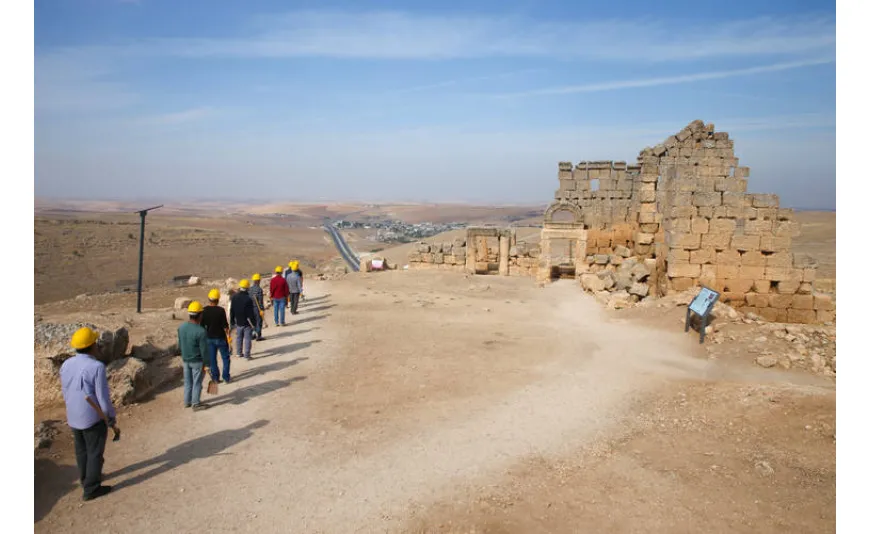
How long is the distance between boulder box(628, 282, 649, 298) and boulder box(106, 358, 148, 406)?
12.0 metres

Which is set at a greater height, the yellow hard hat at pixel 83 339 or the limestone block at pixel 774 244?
the limestone block at pixel 774 244

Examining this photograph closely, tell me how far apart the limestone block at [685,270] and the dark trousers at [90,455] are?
12.4 metres

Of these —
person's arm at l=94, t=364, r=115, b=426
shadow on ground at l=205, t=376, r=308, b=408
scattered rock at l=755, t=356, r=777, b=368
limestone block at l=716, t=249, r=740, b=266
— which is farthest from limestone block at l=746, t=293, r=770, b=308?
person's arm at l=94, t=364, r=115, b=426

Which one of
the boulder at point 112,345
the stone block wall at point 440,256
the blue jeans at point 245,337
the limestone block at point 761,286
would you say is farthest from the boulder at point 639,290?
the boulder at point 112,345

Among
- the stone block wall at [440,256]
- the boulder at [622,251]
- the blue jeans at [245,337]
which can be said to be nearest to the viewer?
the blue jeans at [245,337]

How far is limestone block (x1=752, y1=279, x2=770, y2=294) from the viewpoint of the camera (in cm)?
1262

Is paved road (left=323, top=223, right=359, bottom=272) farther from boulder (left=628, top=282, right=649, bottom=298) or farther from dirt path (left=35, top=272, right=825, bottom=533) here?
dirt path (left=35, top=272, right=825, bottom=533)

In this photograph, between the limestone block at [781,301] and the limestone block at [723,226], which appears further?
the limestone block at [723,226]

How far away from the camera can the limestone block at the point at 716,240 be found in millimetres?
12758

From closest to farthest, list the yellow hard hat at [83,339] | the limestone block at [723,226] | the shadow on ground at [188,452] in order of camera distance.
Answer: the yellow hard hat at [83,339]
the shadow on ground at [188,452]
the limestone block at [723,226]

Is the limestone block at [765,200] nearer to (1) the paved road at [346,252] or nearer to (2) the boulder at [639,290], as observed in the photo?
(2) the boulder at [639,290]

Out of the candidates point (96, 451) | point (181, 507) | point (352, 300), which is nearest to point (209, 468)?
point (181, 507)

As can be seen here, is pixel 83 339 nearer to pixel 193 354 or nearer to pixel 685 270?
pixel 193 354

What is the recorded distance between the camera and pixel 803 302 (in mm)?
12453
